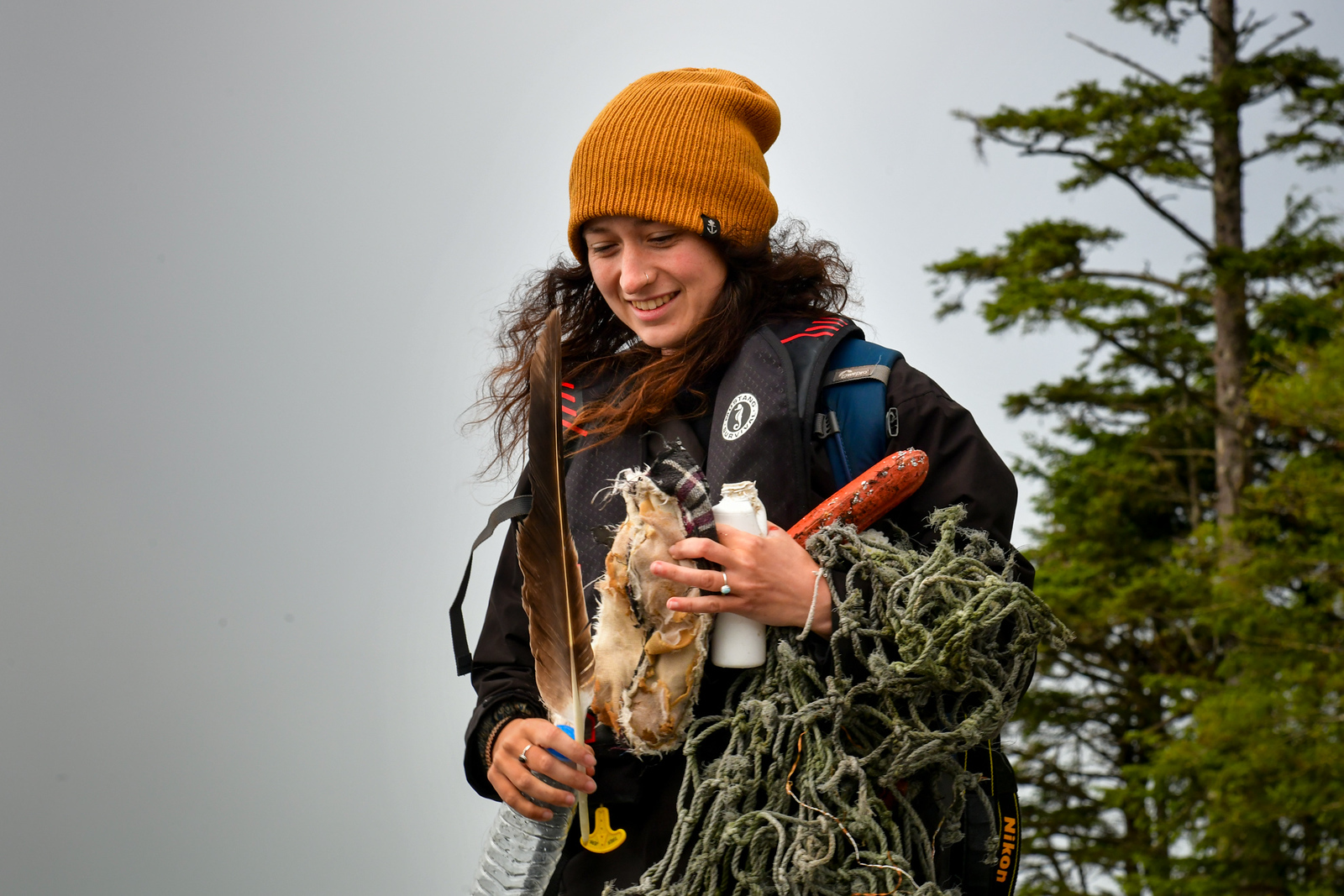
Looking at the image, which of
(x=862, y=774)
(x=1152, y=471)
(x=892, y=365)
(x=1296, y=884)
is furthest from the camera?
(x=1152, y=471)

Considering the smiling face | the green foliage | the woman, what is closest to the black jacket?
the woman

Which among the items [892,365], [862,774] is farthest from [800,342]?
[862,774]

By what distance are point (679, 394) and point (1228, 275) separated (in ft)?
33.9

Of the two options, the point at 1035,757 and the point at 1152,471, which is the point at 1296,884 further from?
the point at 1152,471

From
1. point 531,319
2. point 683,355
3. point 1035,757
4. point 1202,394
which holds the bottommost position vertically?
point 683,355

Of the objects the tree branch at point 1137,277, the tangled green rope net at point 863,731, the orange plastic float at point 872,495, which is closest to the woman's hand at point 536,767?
the tangled green rope net at point 863,731

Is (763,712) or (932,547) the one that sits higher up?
(932,547)

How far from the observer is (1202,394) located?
12117mm

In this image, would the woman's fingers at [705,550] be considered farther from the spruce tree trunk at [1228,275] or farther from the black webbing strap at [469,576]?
the spruce tree trunk at [1228,275]

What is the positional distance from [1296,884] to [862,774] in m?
9.57

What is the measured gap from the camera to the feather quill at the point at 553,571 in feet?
6.11

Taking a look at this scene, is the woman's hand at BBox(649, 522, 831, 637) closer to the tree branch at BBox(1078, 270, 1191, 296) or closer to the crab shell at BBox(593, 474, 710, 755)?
the crab shell at BBox(593, 474, 710, 755)

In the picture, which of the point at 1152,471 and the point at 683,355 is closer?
the point at 683,355

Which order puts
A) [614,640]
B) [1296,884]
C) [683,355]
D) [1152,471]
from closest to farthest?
1. [614,640]
2. [683,355]
3. [1296,884]
4. [1152,471]
